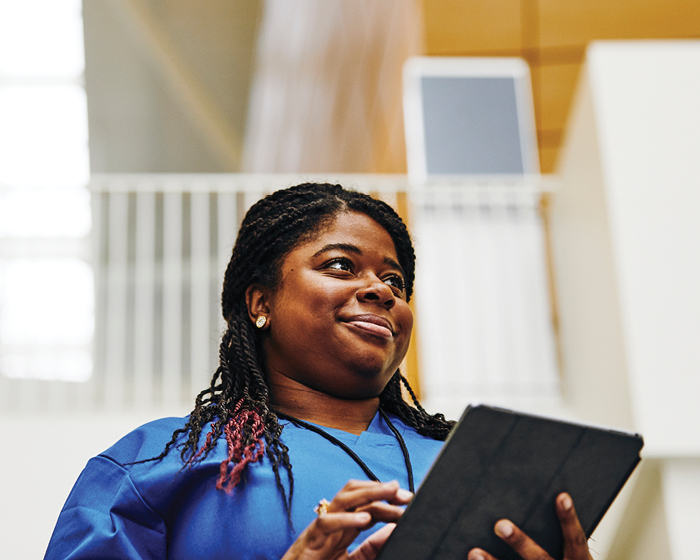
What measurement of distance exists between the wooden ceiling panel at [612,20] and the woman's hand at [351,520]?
388 centimetres

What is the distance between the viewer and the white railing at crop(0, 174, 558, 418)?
3.70 meters

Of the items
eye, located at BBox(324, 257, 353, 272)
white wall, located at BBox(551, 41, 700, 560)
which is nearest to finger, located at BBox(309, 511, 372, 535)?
eye, located at BBox(324, 257, 353, 272)

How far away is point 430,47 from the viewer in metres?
4.38

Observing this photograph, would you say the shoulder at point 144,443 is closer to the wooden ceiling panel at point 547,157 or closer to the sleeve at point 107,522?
the sleeve at point 107,522

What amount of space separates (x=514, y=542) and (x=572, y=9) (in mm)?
3913

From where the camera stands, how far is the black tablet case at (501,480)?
3.12 ft

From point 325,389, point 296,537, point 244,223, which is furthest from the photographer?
point 244,223

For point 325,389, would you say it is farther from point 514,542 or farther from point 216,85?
point 216,85

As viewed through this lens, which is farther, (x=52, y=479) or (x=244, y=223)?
(x=52, y=479)

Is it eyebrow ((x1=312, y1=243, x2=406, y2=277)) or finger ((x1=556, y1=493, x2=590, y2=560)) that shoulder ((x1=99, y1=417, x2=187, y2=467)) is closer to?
eyebrow ((x1=312, y1=243, x2=406, y2=277))

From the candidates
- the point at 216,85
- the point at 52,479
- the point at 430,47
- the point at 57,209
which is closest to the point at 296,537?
the point at 52,479

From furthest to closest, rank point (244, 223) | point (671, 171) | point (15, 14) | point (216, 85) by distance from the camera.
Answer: point (216, 85) → point (15, 14) → point (671, 171) → point (244, 223)

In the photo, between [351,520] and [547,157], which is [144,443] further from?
[547,157]

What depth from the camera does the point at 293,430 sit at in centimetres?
127
